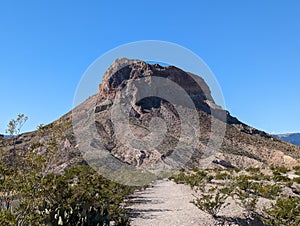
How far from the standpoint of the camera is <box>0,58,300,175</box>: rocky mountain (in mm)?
48281

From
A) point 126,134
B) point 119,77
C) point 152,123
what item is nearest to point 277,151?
point 152,123

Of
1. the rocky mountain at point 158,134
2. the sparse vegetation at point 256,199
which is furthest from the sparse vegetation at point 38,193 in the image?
the rocky mountain at point 158,134

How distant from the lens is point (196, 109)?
71.8 metres

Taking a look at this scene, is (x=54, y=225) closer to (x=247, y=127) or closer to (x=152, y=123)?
(x=152, y=123)

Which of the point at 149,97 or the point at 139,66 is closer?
the point at 149,97

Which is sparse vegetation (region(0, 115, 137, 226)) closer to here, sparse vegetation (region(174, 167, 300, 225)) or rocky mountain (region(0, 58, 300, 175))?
sparse vegetation (region(174, 167, 300, 225))

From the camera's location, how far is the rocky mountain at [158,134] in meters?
48.3

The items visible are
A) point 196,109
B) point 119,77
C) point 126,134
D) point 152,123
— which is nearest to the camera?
point 126,134

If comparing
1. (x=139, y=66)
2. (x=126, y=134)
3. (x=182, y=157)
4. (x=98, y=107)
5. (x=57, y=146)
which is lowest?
(x=57, y=146)

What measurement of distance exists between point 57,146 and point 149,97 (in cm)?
7002

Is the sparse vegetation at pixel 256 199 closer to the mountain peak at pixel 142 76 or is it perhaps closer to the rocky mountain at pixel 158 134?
the rocky mountain at pixel 158 134

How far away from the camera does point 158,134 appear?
55375 millimetres

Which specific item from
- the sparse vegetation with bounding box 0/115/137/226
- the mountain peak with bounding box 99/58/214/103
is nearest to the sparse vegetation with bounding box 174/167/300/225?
the sparse vegetation with bounding box 0/115/137/226

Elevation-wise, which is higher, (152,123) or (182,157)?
(152,123)
